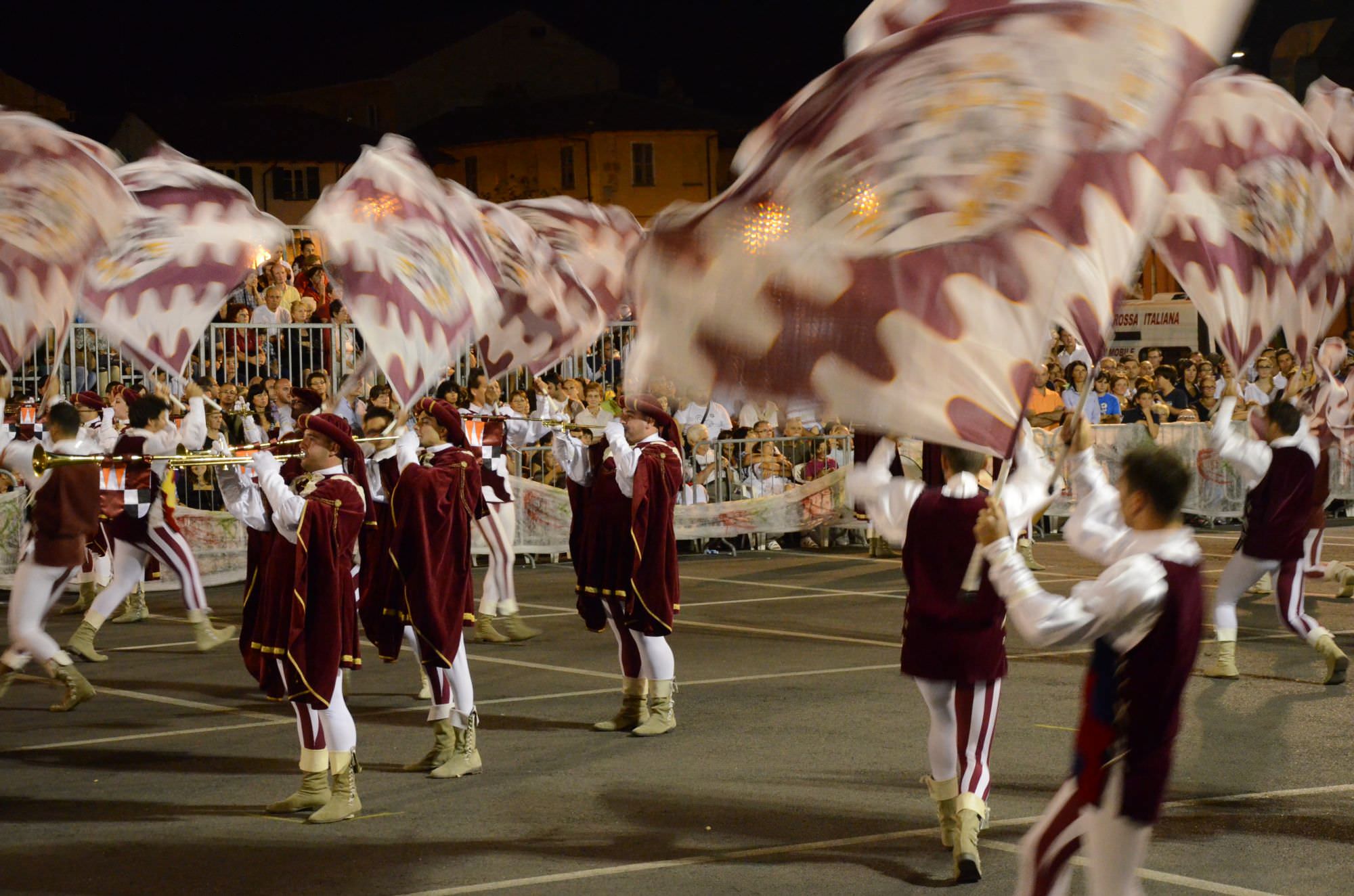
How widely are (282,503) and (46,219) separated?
303 cm

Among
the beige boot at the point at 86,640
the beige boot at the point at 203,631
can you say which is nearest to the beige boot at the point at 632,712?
the beige boot at the point at 203,631

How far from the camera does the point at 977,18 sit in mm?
4402

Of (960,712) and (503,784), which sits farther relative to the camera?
(503,784)

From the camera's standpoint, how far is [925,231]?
469cm

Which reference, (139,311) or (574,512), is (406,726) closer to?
(574,512)

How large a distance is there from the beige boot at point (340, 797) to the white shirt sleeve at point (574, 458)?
309 cm

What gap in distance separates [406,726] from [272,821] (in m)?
2.23

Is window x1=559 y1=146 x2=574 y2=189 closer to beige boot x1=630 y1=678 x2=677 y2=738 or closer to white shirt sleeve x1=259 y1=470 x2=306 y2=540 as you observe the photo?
beige boot x1=630 y1=678 x2=677 y2=738

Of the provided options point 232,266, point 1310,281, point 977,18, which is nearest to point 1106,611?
point 977,18

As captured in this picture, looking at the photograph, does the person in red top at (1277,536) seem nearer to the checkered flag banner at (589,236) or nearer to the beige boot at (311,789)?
the checkered flag banner at (589,236)

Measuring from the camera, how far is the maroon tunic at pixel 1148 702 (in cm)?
479

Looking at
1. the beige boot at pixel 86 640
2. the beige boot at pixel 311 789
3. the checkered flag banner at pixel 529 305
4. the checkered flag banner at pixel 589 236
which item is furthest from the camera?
the checkered flag banner at pixel 589 236

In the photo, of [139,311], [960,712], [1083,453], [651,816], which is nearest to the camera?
[1083,453]

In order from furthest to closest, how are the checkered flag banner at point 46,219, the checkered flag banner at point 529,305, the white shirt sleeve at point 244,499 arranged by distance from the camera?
the checkered flag banner at point 529,305 < the checkered flag banner at point 46,219 < the white shirt sleeve at point 244,499
